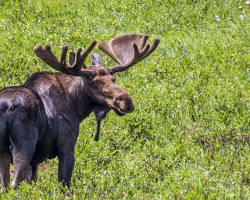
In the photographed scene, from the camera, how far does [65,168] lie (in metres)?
9.92

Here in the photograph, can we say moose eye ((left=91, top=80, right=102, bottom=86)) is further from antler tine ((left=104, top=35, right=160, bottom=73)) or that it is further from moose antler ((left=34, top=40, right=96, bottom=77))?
antler tine ((left=104, top=35, right=160, bottom=73))

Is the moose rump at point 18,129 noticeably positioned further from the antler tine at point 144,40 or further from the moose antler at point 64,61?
the antler tine at point 144,40

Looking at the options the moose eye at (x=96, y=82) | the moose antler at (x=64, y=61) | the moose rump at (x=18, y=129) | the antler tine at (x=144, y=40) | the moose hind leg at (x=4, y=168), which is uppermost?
the antler tine at (x=144, y=40)

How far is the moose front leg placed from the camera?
9.88 m

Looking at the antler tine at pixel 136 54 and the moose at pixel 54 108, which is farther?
the antler tine at pixel 136 54

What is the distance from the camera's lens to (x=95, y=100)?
10023mm

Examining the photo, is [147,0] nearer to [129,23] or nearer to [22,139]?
[129,23]

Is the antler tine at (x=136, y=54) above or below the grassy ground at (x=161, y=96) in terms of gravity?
above

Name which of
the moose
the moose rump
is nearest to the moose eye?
the moose

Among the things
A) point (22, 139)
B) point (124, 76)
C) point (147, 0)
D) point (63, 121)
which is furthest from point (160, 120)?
point (147, 0)

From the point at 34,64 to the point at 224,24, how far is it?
16.8ft

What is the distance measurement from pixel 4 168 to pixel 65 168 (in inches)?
29.2

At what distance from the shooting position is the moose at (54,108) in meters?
9.23

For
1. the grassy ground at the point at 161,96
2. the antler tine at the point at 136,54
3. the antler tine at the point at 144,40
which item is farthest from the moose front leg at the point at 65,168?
the antler tine at the point at 144,40
